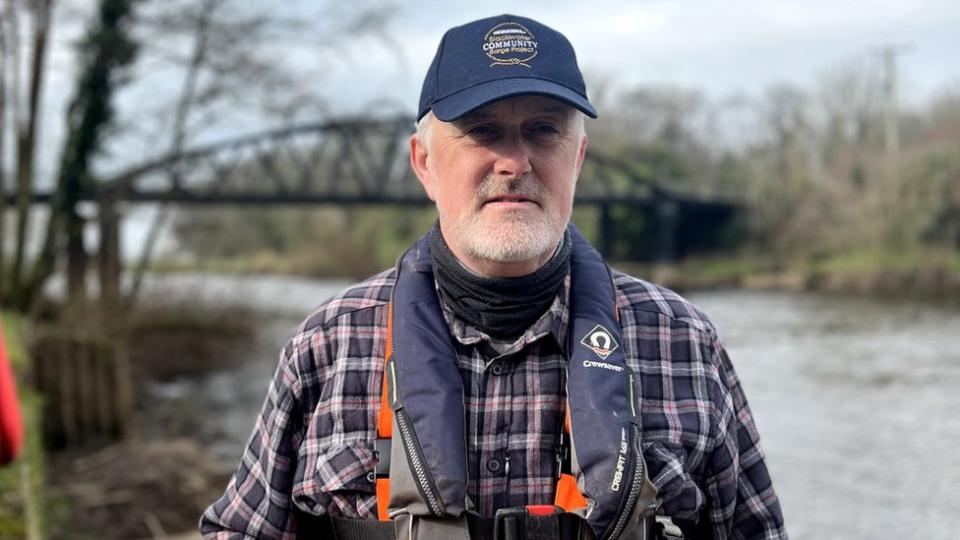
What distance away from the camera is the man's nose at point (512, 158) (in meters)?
2.31

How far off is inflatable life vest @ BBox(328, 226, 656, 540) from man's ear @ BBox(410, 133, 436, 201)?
0.31m

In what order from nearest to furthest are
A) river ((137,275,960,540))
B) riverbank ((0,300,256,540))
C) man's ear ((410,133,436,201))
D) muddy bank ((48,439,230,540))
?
man's ear ((410,133,436,201)) < riverbank ((0,300,256,540)) < muddy bank ((48,439,230,540)) < river ((137,275,960,540))

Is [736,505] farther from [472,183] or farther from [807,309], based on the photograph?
[807,309]

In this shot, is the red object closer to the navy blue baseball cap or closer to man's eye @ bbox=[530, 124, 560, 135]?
the navy blue baseball cap

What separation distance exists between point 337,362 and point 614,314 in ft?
2.03

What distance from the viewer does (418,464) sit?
217 centimetres

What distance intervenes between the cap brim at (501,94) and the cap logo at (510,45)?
54 mm

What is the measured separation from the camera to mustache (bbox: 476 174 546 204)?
2.33 m

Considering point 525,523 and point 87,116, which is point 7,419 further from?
point 87,116

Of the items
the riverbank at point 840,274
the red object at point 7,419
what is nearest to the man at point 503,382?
the red object at point 7,419

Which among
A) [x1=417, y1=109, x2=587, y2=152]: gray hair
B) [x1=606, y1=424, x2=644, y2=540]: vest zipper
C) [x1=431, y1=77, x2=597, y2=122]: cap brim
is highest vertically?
[x1=431, y1=77, x2=597, y2=122]: cap brim

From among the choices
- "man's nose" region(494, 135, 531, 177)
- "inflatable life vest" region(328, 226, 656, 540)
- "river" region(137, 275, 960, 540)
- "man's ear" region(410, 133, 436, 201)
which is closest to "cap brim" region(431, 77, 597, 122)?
"man's nose" region(494, 135, 531, 177)

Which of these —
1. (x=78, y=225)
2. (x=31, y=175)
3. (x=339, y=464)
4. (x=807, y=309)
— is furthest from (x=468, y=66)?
(x=807, y=309)

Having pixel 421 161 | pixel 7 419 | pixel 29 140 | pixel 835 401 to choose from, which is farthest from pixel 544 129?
pixel 835 401
